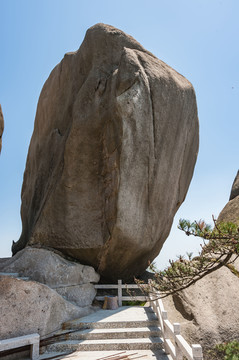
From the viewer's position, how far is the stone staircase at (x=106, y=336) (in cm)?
597

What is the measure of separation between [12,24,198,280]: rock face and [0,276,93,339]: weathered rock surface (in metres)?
2.56

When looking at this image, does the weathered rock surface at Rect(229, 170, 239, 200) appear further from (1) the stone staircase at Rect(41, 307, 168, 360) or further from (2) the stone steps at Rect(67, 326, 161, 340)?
(2) the stone steps at Rect(67, 326, 161, 340)

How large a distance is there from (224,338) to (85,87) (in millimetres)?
8929

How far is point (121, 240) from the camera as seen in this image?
8852mm

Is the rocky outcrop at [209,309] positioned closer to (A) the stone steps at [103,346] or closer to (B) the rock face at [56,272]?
(A) the stone steps at [103,346]

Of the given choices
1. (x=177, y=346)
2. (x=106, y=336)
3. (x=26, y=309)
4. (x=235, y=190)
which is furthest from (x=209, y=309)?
(x=235, y=190)

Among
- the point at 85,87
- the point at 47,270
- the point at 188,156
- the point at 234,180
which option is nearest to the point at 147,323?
the point at 47,270

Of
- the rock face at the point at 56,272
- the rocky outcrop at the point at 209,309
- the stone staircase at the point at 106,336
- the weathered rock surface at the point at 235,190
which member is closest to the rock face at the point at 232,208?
the weathered rock surface at the point at 235,190

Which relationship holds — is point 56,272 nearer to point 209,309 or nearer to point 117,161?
point 117,161

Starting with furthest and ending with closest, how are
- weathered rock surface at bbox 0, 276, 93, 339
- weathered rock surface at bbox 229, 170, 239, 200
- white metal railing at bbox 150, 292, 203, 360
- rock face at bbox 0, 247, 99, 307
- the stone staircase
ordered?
weathered rock surface at bbox 229, 170, 239, 200 → rock face at bbox 0, 247, 99, 307 → the stone staircase → weathered rock surface at bbox 0, 276, 93, 339 → white metal railing at bbox 150, 292, 203, 360

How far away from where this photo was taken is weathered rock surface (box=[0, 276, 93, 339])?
19.1 feet

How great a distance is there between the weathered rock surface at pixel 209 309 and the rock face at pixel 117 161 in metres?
2.04

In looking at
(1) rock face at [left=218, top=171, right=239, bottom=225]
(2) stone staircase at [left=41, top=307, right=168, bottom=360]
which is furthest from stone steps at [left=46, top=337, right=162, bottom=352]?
(1) rock face at [left=218, top=171, right=239, bottom=225]

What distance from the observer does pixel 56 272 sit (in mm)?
8094
